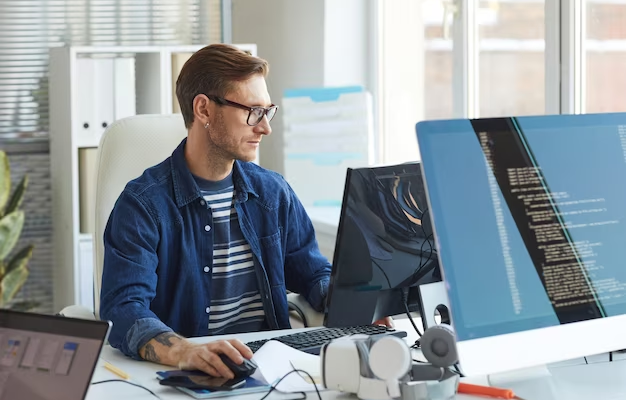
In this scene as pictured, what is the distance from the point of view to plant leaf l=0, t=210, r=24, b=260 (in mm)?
3918

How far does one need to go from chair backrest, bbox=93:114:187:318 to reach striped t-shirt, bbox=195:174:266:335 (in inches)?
11.2

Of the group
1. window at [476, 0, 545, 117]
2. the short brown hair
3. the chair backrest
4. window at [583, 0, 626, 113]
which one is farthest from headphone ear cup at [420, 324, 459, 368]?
window at [476, 0, 545, 117]

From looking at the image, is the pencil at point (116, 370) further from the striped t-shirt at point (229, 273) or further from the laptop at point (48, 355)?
the striped t-shirt at point (229, 273)

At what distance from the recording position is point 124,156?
2361 millimetres

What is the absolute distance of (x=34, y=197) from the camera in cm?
428

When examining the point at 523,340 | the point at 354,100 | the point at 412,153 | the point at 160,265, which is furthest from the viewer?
the point at 412,153

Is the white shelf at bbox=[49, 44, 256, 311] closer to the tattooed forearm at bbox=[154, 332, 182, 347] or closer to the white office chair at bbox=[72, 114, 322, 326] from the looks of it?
the white office chair at bbox=[72, 114, 322, 326]

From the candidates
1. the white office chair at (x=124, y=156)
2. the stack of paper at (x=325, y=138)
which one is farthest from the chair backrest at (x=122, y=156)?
the stack of paper at (x=325, y=138)

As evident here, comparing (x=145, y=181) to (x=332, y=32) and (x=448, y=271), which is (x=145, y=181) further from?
(x=332, y=32)

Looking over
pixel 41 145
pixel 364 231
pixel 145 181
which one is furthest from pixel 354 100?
pixel 364 231

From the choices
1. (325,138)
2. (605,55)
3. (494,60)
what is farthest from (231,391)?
(325,138)

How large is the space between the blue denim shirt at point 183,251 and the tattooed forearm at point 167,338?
0.09 ft

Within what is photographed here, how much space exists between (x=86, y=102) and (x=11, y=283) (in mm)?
843

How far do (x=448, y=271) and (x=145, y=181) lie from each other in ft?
3.09
